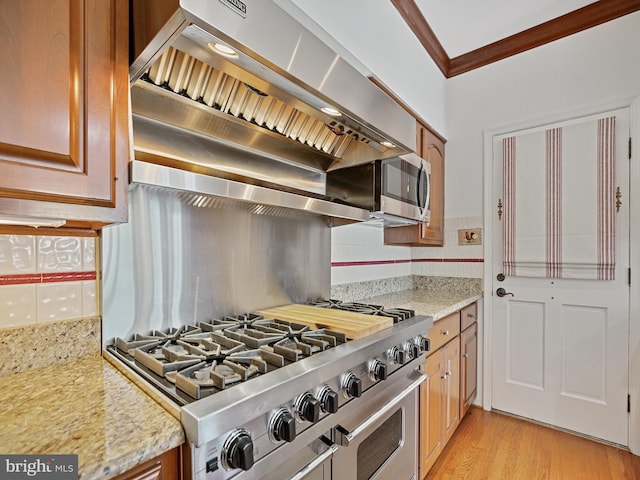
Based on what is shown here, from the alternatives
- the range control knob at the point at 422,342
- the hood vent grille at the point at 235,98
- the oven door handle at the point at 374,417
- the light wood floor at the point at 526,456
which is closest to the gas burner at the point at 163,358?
the oven door handle at the point at 374,417

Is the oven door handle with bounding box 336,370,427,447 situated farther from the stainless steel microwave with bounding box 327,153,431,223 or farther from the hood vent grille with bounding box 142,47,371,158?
the hood vent grille with bounding box 142,47,371,158

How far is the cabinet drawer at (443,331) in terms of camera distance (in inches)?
68.4

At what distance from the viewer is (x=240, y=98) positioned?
1274 millimetres

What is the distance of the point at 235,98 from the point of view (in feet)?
4.15

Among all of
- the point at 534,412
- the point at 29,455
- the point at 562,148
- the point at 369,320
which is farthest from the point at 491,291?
the point at 29,455

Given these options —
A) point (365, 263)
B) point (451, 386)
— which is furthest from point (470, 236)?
point (451, 386)

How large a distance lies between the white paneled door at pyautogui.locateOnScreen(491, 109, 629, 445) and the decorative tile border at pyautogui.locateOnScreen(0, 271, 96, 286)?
260 cm

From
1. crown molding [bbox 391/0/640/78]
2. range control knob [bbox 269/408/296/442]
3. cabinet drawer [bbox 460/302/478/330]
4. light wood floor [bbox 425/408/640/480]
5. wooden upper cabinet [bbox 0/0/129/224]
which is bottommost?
light wood floor [bbox 425/408/640/480]

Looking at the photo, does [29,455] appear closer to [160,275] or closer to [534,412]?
[160,275]

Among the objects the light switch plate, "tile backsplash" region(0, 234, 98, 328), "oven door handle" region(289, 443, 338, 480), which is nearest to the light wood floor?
"oven door handle" region(289, 443, 338, 480)

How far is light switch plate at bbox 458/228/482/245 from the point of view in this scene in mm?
2643

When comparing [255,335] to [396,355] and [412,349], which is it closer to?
[396,355]

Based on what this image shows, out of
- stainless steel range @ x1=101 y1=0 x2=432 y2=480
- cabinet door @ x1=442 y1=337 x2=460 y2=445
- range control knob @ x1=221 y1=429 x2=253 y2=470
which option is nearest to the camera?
range control knob @ x1=221 y1=429 x2=253 y2=470

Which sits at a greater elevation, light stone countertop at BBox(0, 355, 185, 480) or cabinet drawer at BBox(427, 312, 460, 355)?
light stone countertop at BBox(0, 355, 185, 480)
